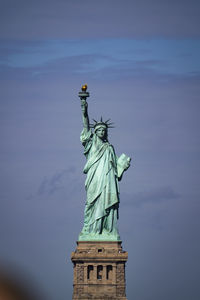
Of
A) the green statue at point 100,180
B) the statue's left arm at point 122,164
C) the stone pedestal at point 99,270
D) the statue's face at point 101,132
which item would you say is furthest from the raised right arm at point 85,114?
the stone pedestal at point 99,270

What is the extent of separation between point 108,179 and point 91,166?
3.44 ft

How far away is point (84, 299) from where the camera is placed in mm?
32781

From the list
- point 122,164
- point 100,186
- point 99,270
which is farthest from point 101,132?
point 99,270

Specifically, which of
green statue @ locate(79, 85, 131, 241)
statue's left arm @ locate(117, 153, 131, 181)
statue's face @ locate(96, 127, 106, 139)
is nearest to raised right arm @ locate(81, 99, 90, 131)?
green statue @ locate(79, 85, 131, 241)

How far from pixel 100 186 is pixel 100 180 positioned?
289 mm

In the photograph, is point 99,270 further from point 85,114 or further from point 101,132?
point 85,114

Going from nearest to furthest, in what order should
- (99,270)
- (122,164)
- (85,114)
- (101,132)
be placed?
1. (99,270)
2. (85,114)
3. (101,132)
4. (122,164)

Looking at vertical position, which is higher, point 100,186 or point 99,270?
point 100,186

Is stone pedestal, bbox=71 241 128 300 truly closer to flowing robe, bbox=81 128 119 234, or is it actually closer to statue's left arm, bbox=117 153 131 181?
flowing robe, bbox=81 128 119 234

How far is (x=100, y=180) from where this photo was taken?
1347 inches

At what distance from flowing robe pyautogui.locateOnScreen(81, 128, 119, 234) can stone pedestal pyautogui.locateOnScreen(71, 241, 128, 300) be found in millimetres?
932
